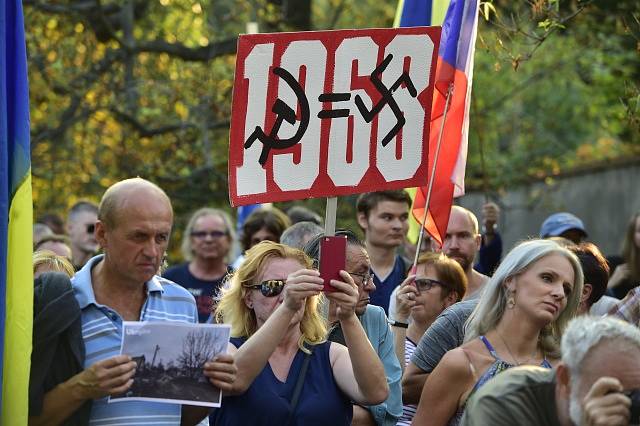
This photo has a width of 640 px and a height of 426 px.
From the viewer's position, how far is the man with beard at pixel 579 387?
4.25 meters

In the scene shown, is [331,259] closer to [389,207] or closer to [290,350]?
[290,350]

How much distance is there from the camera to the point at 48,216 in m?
12.3

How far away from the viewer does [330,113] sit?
595cm

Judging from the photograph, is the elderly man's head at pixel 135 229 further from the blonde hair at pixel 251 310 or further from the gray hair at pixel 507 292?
the gray hair at pixel 507 292

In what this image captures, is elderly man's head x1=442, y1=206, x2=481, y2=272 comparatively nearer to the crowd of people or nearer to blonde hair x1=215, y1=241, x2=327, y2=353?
the crowd of people

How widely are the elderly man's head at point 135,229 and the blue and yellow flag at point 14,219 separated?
36cm

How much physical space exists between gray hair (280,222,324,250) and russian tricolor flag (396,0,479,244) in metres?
0.61

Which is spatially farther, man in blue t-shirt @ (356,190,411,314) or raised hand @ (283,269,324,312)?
man in blue t-shirt @ (356,190,411,314)

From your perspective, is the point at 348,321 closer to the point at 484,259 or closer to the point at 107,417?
the point at 107,417

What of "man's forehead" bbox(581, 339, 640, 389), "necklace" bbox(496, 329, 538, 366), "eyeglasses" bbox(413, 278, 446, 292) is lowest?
"necklace" bbox(496, 329, 538, 366)

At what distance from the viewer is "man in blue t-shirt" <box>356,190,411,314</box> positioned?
8656 mm

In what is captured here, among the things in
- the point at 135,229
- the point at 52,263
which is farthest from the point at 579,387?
the point at 52,263

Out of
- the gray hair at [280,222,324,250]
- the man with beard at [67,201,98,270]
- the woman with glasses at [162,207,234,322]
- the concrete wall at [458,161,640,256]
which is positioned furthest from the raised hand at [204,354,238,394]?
the concrete wall at [458,161,640,256]

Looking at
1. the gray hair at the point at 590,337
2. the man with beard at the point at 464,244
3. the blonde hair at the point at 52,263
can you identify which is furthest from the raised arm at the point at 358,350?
the man with beard at the point at 464,244
